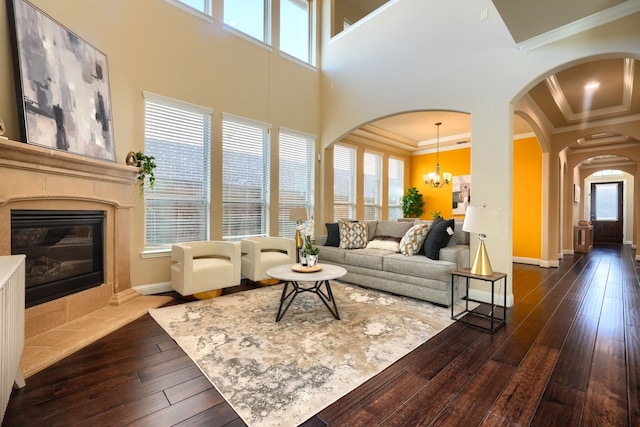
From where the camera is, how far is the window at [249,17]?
4.96 metres

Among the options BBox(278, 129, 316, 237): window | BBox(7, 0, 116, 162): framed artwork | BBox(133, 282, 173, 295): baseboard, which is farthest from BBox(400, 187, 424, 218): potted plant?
BBox(7, 0, 116, 162): framed artwork

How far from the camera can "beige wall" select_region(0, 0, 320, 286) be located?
3.45 m

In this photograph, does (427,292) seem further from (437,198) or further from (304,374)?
(437,198)

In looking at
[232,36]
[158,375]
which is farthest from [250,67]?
[158,375]

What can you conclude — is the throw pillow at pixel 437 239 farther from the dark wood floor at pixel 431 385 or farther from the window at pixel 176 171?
the window at pixel 176 171

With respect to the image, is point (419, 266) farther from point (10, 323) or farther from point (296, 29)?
point (296, 29)

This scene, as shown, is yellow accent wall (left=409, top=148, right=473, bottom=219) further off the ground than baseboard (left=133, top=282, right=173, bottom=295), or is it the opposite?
yellow accent wall (left=409, top=148, right=473, bottom=219)

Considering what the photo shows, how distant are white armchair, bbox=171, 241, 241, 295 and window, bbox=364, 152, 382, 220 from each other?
4.29 metres

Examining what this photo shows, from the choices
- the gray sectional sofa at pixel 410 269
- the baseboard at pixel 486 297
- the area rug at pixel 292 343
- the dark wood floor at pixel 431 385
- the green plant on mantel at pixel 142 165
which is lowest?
the dark wood floor at pixel 431 385

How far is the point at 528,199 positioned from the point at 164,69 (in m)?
7.36

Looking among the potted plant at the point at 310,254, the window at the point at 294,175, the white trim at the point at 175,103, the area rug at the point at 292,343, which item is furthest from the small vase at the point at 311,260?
the white trim at the point at 175,103

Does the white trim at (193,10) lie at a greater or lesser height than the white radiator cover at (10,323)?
greater

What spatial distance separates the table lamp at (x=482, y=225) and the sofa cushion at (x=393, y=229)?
1.67 m

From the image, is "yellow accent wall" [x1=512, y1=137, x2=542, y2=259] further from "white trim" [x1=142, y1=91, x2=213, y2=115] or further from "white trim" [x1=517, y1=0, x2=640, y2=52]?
"white trim" [x1=142, y1=91, x2=213, y2=115]
